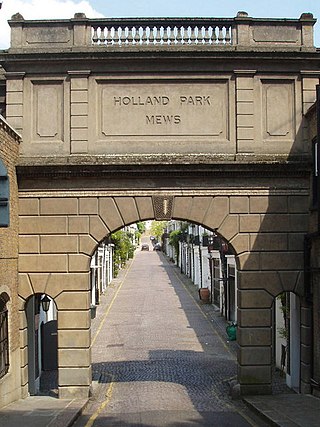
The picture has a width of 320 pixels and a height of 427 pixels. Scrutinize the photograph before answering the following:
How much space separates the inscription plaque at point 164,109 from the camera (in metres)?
16.2

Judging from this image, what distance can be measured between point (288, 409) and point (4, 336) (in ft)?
21.5

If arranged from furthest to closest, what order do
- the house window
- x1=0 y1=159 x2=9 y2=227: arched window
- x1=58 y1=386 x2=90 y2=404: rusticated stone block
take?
the house window, x1=58 y1=386 x2=90 y2=404: rusticated stone block, x1=0 y1=159 x2=9 y2=227: arched window

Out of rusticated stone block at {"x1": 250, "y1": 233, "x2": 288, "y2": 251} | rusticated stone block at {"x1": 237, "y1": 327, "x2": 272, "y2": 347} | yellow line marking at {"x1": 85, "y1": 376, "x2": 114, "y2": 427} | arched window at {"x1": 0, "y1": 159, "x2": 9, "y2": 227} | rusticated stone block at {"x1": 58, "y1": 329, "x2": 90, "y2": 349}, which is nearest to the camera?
arched window at {"x1": 0, "y1": 159, "x2": 9, "y2": 227}

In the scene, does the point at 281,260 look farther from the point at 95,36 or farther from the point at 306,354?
the point at 95,36

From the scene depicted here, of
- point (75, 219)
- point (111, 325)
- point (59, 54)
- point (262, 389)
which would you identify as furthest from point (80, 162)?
point (111, 325)

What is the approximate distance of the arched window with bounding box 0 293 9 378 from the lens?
1425 cm

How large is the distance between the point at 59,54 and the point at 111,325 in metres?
17.0

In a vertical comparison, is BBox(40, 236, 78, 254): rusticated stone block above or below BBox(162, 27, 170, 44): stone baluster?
below

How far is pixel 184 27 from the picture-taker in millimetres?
16312

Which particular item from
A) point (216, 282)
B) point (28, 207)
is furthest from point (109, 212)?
point (216, 282)

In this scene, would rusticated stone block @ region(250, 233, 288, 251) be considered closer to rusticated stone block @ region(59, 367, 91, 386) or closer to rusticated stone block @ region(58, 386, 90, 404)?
rusticated stone block @ region(59, 367, 91, 386)

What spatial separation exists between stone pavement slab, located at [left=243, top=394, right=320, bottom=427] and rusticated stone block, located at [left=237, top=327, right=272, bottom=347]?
1294 millimetres

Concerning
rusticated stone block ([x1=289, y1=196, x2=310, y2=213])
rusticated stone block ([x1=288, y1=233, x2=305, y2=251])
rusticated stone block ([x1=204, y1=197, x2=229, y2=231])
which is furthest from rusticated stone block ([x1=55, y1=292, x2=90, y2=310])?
rusticated stone block ([x1=289, y1=196, x2=310, y2=213])

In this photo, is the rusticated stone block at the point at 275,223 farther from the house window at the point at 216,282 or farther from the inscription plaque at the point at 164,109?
the house window at the point at 216,282
